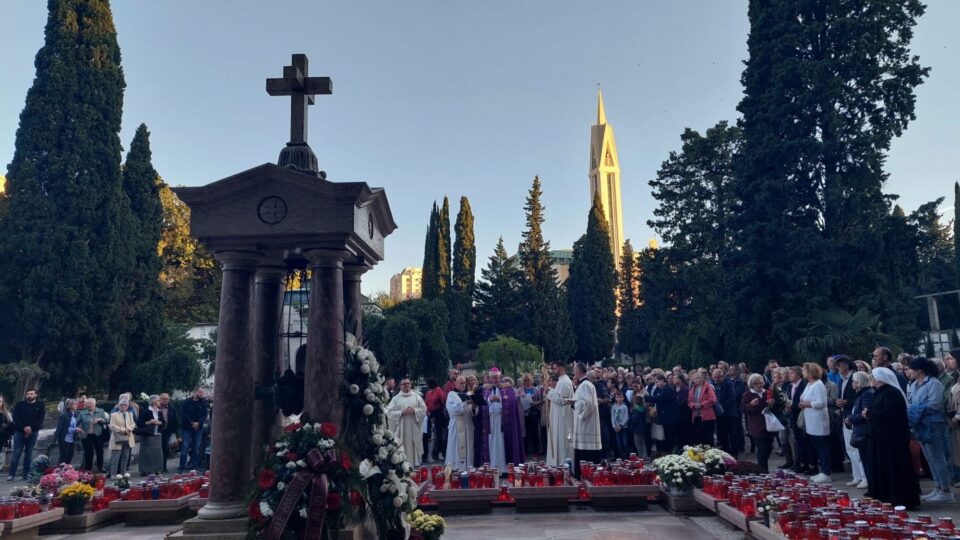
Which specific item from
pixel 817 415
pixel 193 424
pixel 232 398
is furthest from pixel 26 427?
pixel 817 415

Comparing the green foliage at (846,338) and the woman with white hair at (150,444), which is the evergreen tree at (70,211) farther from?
the green foliage at (846,338)

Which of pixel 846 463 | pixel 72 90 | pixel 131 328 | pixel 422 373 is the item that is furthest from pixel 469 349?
pixel 846 463

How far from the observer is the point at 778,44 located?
74.1 ft

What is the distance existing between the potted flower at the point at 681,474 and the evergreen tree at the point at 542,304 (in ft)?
143

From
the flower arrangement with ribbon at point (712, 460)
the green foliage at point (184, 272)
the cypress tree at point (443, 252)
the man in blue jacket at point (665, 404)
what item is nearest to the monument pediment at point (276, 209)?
the flower arrangement with ribbon at point (712, 460)

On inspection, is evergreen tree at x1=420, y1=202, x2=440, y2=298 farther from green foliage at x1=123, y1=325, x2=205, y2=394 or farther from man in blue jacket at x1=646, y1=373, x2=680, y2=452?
man in blue jacket at x1=646, y1=373, x2=680, y2=452

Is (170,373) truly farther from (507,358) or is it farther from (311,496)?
(311,496)

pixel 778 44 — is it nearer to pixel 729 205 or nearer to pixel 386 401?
pixel 729 205

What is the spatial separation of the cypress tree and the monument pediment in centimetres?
4522

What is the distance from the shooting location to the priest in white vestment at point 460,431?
13.2 m

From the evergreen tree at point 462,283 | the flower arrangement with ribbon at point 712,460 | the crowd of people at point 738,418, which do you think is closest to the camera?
the crowd of people at point 738,418

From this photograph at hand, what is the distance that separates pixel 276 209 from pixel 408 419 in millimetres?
7825

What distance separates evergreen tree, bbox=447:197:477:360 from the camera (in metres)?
50.9

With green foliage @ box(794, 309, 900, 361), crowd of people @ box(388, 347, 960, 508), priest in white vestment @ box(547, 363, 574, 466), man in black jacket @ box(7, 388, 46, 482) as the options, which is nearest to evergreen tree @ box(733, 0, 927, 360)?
green foliage @ box(794, 309, 900, 361)
